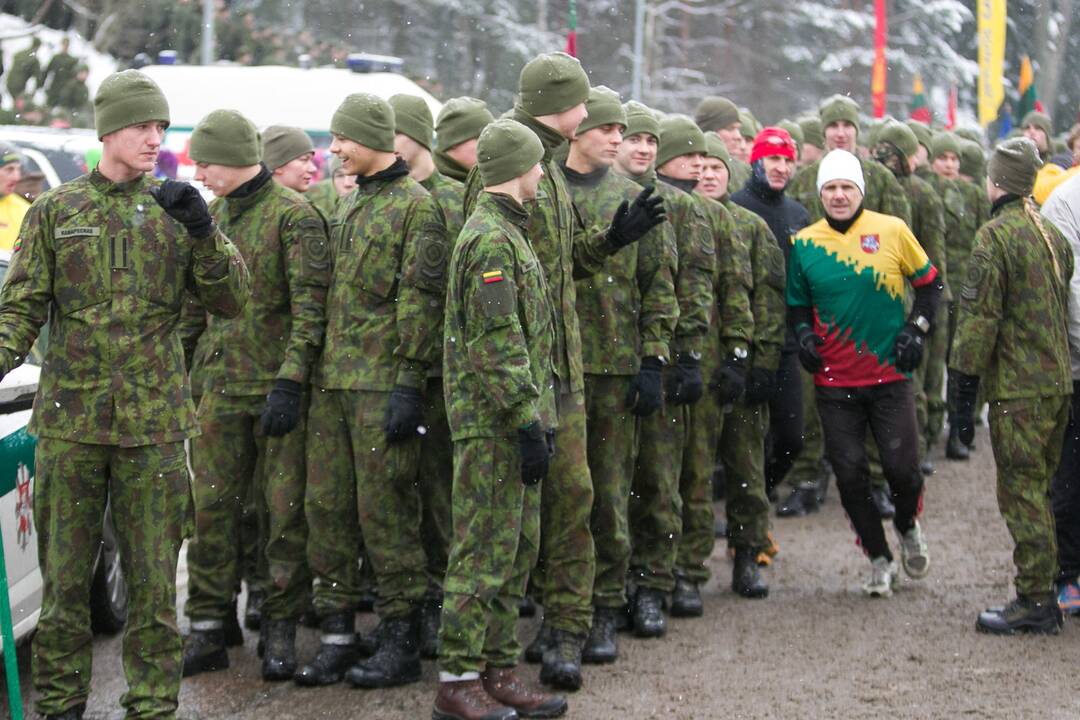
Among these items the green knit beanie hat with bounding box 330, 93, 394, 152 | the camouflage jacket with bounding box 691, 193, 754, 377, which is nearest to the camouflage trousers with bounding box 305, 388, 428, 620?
the green knit beanie hat with bounding box 330, 93, 394, 152

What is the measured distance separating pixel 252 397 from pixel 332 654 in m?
1.14

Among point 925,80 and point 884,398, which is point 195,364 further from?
point 925,80

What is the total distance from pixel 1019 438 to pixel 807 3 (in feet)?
109

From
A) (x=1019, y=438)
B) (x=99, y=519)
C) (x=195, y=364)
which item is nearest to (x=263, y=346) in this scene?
(x=195, y=364)

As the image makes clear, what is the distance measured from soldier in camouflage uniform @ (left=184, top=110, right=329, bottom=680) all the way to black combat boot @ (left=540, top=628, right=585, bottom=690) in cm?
109

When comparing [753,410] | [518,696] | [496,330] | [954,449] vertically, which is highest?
[496,330]

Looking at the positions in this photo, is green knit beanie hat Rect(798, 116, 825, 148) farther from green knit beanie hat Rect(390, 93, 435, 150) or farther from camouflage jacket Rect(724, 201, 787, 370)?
green knit beanie hat Rect(390, 93, 435, 150)

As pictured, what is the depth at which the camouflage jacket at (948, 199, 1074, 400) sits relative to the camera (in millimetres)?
7348

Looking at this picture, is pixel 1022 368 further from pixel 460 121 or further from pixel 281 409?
pixel 281 409

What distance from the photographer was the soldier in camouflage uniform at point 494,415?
6.05 meters

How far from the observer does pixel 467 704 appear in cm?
617

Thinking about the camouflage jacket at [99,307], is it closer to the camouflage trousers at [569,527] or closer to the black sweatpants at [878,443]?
the camouflage trousers at [569,527]

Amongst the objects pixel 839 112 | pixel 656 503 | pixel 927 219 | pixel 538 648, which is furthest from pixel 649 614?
pixel 839 112

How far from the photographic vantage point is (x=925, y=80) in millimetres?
Answer: 38938
